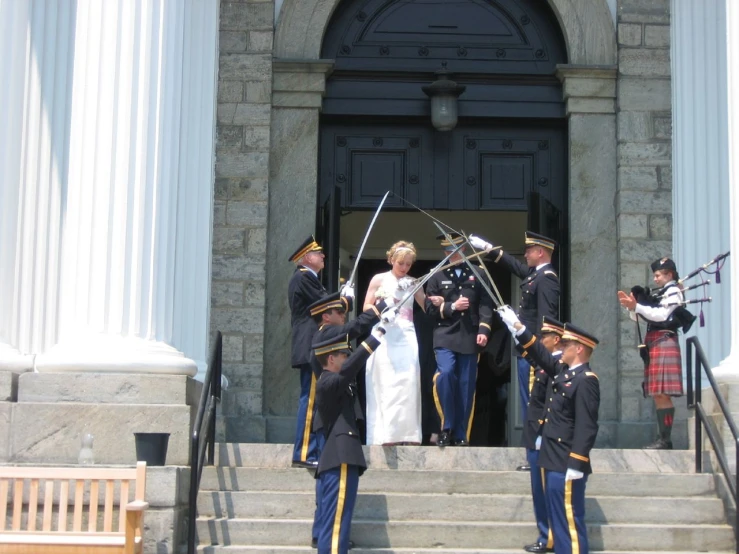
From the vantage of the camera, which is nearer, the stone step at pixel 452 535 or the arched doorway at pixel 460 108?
the stone step at pixel 452 535

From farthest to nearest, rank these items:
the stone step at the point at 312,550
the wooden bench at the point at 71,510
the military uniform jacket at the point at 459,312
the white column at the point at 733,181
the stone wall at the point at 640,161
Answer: the stone wall at the point at 640,161, the military uniform jacket at the point at 459,312, the white column at the point at 733,181, the stone step at the point at 312,550, the wooden bench at the point at 71,510

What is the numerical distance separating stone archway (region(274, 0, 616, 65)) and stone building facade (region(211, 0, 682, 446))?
0.01 metres

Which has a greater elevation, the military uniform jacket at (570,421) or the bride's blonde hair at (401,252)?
the bride's blonde hair at (401,252)

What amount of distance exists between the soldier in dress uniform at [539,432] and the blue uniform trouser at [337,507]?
132 cm

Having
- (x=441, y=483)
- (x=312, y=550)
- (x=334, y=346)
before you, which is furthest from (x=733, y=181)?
(x=312, y=550)

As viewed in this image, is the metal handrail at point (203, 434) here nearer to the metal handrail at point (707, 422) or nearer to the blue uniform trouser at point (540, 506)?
the blue uniform trouser at point (540, 506)

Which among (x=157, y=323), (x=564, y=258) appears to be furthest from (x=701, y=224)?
(x=157, y=323)

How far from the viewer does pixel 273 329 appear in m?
12.1

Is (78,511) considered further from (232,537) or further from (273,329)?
(273,329)

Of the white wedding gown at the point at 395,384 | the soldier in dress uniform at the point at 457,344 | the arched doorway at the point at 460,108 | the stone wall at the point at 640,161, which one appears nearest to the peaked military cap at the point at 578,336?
the soldier in dress uniform at the point at 457,344

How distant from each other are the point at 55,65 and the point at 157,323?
7.82 feet

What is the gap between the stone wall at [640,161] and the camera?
11898 mm

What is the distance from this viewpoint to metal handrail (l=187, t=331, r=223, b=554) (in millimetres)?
8434

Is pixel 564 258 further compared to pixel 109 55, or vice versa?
pixel 564 258
